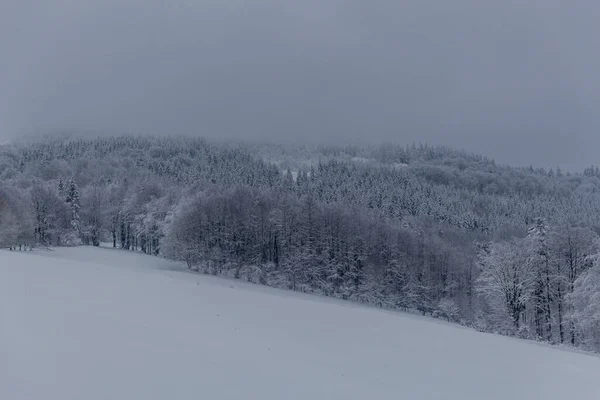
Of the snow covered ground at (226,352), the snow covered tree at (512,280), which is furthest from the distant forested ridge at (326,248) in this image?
the snow covered ground at (226,352)

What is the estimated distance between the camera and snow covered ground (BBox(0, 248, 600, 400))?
9.08 m

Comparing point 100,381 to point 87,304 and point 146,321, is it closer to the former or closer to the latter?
point 146,321

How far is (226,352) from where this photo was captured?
12.5 meters

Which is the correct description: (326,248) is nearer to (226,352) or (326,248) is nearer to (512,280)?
(512,280)

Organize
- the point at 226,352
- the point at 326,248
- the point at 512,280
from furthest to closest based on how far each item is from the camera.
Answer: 1. the point at 326,248
2. the point at 512,280
3. the point at 226,352

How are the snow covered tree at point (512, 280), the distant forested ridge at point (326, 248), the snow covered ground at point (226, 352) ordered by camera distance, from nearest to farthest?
the snow covered ground at point (226, 352), the snow covered tree at point (512, 280), the distant forested ridge at point (326, 248)

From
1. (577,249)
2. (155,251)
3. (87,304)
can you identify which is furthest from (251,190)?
(87,304)

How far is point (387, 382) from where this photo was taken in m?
13.1

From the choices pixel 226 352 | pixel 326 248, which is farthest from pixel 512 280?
pixel 226 352

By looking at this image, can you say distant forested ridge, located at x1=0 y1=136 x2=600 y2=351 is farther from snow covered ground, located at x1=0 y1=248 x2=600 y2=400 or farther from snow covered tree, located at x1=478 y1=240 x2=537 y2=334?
snow covered ground, located at x1=0 y1=248 x2=600 y2=400

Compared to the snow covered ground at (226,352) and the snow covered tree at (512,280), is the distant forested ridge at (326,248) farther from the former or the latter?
the snow covered ground at (226,352)

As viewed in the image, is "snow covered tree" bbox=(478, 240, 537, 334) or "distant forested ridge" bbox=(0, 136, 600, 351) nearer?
"snow covered tree" bbox=(478, 240, 537, 334)

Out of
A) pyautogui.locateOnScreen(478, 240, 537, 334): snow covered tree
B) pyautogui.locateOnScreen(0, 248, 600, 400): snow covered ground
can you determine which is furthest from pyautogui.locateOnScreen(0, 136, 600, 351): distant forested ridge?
pyautogui.locateOnScreen(0, 248, 600, 400): snow covered ground

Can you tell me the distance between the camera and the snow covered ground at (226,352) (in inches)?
357
